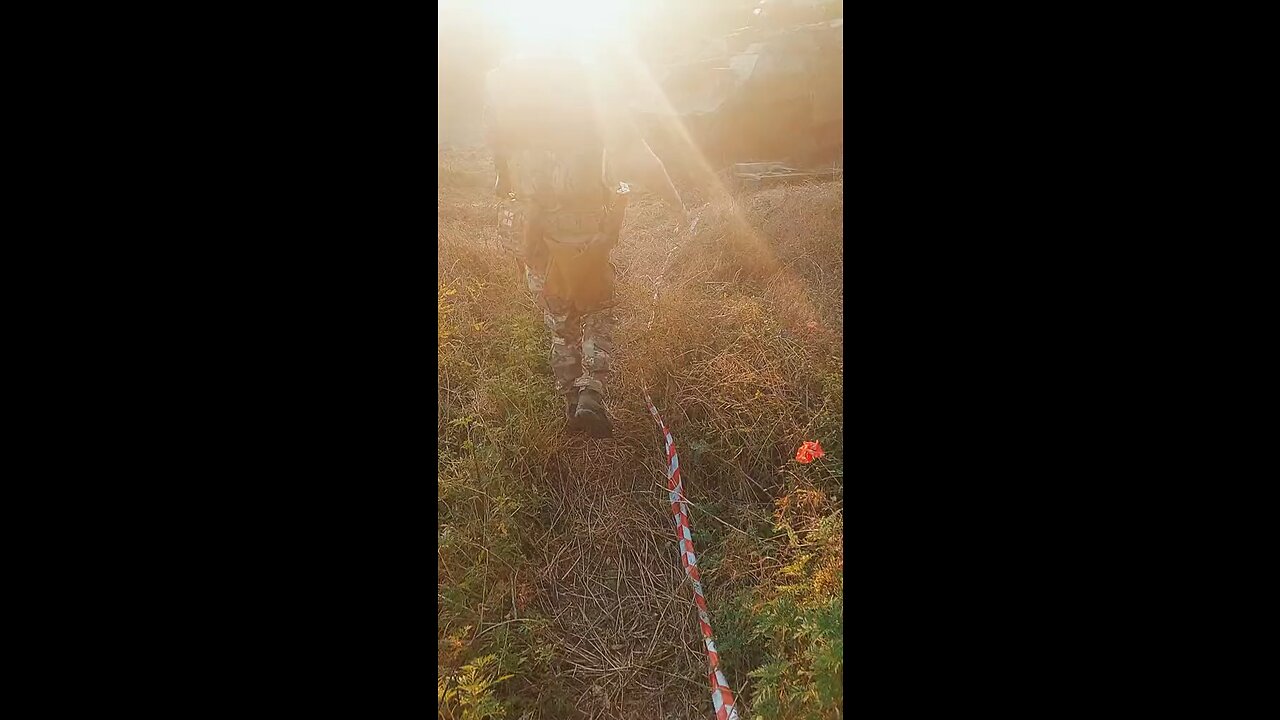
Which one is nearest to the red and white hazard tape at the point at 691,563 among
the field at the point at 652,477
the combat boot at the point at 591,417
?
the field at the point at 652,477

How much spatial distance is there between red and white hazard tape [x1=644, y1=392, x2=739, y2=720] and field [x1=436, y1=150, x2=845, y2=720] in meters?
0.02

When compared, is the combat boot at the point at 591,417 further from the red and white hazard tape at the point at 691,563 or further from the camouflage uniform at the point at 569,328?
the red and white hazard tape at the point at 691,563

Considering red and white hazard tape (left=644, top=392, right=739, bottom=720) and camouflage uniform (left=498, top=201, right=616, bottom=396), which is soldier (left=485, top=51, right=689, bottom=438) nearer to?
camouflage uniform (left=498, top=201, right=616, bottom=396)

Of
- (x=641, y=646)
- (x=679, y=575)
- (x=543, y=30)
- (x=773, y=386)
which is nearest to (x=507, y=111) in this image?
(x=543, y=30)

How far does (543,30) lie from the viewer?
1.99 meters

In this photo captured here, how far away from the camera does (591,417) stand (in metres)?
2.27

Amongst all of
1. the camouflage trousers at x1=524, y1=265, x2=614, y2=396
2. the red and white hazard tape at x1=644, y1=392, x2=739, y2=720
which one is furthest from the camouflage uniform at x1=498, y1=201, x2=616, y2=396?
the red and white hazard tape at x1=644, y1=392, x2=739, y2=720

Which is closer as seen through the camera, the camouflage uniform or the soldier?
the soldier

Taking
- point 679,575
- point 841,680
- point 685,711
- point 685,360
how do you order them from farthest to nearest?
point 685,360
point 679,575
point 685,711
point 841,680

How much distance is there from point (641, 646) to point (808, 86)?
1681 millimetres

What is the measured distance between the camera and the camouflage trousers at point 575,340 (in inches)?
93.3

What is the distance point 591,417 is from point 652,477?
0.97 feet

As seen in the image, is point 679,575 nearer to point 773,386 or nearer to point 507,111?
point 773,386

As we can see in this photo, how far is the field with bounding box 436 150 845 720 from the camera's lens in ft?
5.87
